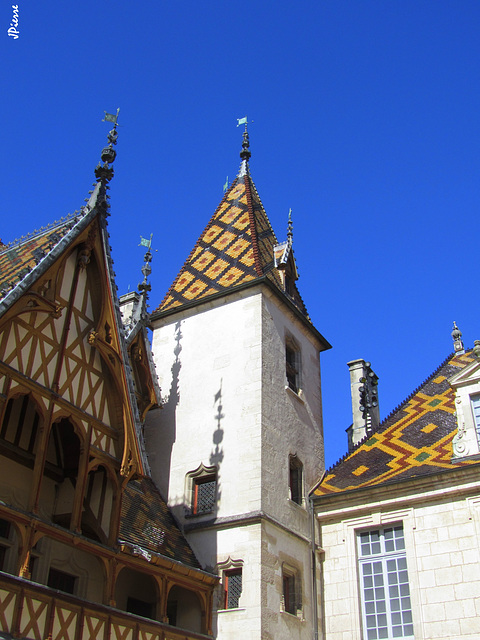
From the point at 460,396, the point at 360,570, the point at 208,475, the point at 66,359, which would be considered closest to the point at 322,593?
the point at 360,570

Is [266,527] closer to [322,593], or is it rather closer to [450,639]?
[322,593]

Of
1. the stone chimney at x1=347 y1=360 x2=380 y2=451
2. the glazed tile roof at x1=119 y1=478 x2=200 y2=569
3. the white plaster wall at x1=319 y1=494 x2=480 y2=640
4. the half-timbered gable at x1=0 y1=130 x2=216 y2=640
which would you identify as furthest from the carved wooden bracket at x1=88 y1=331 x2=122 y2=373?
the stone chimney at x1=347 y1=360 x2=380 y2=451

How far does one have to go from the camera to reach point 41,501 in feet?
33.2

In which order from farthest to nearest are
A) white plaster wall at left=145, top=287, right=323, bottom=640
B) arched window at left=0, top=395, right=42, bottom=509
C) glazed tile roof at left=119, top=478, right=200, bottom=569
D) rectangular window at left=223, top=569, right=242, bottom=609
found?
white plaster wall at left=145, top=287, right=323, bottom=640
rectangular window at left=223, top=569, right=242, bottom=609
glazed tile roof at left=119, top=478, right=200, bottom=569
arched window at left=0, top=395, right=42, bottom=509

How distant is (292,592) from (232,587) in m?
1.22

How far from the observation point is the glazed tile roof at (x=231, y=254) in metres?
15.1

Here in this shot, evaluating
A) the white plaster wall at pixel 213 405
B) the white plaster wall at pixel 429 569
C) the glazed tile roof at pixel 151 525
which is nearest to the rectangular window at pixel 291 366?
the white plaster wall at pixel 213 405

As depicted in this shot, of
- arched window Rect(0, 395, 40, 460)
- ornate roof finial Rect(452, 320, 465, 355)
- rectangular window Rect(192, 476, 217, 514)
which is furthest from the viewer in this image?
ornate roof finial Rect(452, 320, 465, 355)

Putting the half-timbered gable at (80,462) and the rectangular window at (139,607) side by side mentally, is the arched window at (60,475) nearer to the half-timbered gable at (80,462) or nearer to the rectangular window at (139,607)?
the half-timbered gable at (80,462)

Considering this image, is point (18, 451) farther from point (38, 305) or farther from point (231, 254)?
point (231, 254)

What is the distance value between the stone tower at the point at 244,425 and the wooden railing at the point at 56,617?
2433mm

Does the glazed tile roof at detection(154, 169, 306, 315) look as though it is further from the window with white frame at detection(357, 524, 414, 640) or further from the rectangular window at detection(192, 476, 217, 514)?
the window with white frame at detection(357, 524, 414, 640)

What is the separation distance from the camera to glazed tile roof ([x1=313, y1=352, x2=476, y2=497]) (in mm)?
12523

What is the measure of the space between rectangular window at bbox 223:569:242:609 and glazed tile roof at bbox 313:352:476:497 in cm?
245
